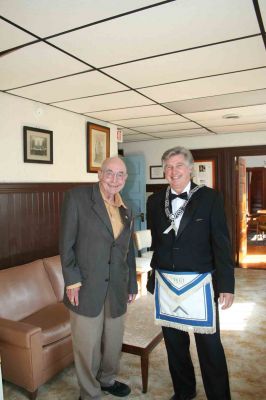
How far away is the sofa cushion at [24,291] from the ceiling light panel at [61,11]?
191 cm

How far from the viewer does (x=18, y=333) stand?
2.17 metres

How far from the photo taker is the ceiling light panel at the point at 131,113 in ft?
12.2

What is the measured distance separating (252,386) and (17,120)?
3000mm

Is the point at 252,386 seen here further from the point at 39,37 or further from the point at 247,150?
the point at 247,150

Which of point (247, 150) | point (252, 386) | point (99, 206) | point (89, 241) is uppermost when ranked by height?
point (247, 150)

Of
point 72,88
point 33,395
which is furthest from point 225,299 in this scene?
point 72,88

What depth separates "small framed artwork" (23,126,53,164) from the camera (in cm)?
333

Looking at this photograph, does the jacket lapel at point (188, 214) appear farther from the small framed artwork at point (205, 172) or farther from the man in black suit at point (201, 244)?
the small framed artwork at point (205, 172)

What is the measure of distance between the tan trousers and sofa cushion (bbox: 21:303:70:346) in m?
0.39

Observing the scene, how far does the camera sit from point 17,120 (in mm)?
3234

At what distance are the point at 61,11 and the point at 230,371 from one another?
2.67 m

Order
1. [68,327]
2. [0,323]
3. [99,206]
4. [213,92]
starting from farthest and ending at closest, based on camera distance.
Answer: [213,92], [68,327], [0,323], [99,206]

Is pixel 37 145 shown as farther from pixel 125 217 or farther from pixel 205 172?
pixel 205 172

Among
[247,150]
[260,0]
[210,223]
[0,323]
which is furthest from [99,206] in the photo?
[247,150]
